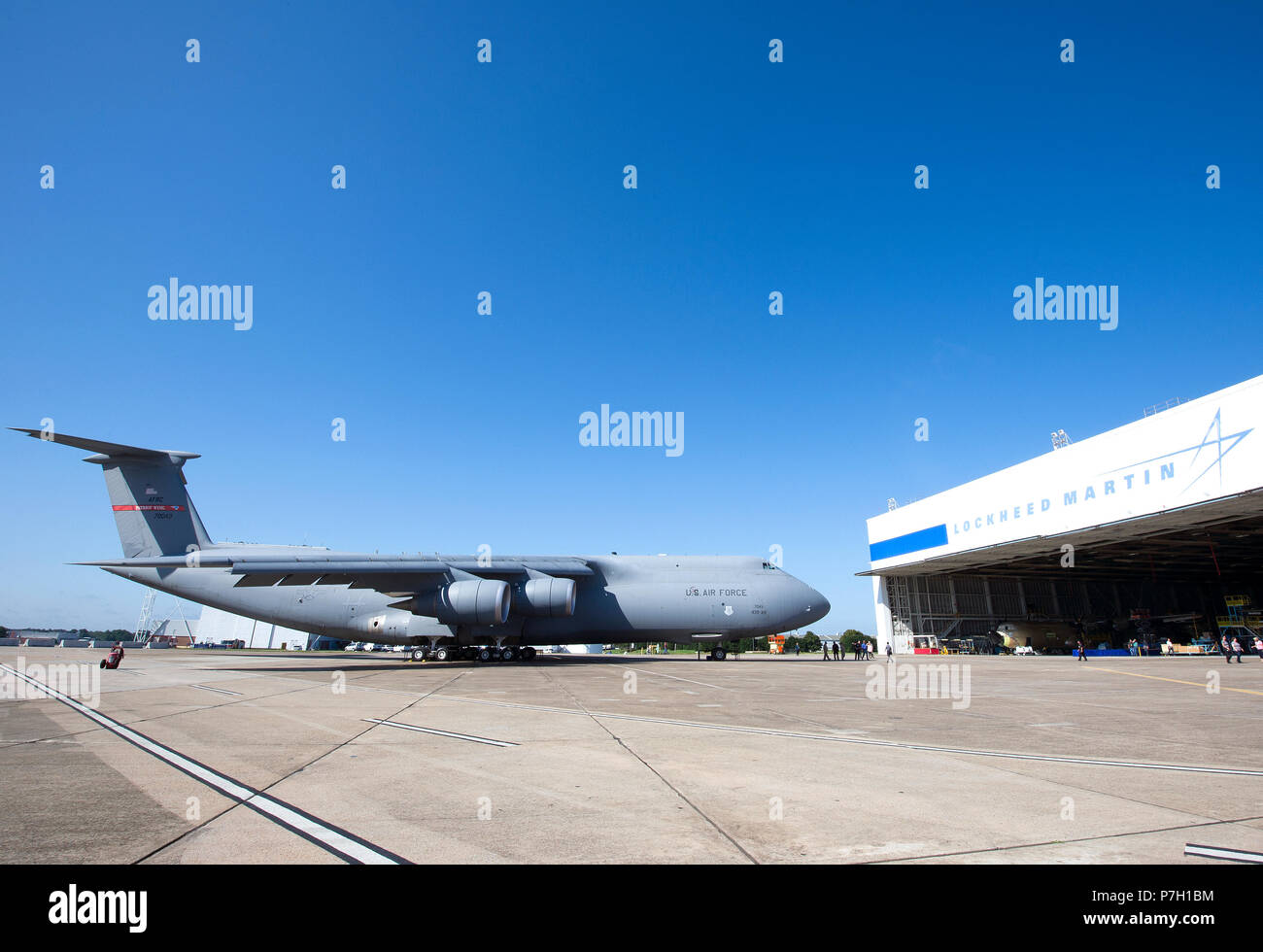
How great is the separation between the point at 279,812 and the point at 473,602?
23497 millimetres

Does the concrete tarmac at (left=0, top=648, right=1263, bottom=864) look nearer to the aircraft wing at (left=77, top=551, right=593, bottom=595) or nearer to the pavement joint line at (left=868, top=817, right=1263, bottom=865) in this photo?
the pavement joint line at (left=868, top=817, right=1263, bottom=865)

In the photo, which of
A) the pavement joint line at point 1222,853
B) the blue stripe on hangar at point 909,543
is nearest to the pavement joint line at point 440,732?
the pavement joint line at point 1222,853

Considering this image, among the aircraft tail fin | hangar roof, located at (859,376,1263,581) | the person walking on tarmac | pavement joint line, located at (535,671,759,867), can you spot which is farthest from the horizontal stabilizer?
hangar roof, located at (859,376,1263,581)

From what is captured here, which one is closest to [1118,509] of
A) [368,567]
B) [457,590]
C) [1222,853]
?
[457,590]

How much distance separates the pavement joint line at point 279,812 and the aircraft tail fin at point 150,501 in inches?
955

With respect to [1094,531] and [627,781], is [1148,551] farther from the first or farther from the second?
[627,781]

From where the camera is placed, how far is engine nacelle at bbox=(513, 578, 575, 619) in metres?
29.6

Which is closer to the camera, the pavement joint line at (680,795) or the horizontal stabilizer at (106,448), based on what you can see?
the pavement joint line at (680,795)

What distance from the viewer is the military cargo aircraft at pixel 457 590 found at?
2861 cm

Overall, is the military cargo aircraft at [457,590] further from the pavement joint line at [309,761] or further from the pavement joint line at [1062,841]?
the pavement joint line at [1062,841]

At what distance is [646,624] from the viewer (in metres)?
31.8

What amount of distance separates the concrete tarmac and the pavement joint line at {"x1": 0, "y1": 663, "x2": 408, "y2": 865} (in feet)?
0.10
